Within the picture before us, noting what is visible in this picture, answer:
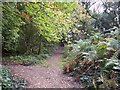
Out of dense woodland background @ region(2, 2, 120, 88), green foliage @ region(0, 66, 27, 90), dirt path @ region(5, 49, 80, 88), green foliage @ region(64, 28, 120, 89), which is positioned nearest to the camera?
green foliage @ region(0, 66, 27, 90)

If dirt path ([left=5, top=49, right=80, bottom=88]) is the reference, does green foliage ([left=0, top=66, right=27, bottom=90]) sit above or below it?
above

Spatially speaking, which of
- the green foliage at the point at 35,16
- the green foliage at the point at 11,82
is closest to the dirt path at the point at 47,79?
the green foliage at the point at 11,82

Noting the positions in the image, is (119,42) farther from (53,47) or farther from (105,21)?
(105,21)

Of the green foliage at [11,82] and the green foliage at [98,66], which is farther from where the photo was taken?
the green foliage at [98,66]

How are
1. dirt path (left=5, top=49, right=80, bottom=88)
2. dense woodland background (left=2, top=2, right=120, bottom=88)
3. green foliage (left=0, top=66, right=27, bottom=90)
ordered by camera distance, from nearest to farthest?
green foliage (left=0, top=66, right=27, bottom=90) → dense woodland background (left=2, top=2, right=120, bottom=88) → dirt path (left=5, top=49, right=80, bottom=88)

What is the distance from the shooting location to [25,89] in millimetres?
3574

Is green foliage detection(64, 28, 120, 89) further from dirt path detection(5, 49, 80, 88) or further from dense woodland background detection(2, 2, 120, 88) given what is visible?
dirt path detection(5, 49, 80, 88)

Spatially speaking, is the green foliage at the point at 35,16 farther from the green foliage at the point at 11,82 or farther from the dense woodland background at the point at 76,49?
the green foliage at the point at 11,82

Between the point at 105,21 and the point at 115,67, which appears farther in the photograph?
the point at 105,21

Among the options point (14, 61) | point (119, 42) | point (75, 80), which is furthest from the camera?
point (14, 61)

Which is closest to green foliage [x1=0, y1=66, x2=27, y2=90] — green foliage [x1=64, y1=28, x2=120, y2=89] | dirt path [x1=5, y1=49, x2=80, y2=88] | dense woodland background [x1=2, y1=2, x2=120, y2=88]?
dense woodland background [x1=2, y1=2, x2=120, y2=88]

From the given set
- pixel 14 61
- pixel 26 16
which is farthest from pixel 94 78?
pixel 14 61

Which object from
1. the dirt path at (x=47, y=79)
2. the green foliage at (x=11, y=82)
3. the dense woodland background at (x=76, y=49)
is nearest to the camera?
the green foliage at (x=11, y=82)

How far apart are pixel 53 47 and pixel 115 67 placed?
549 centimetres
